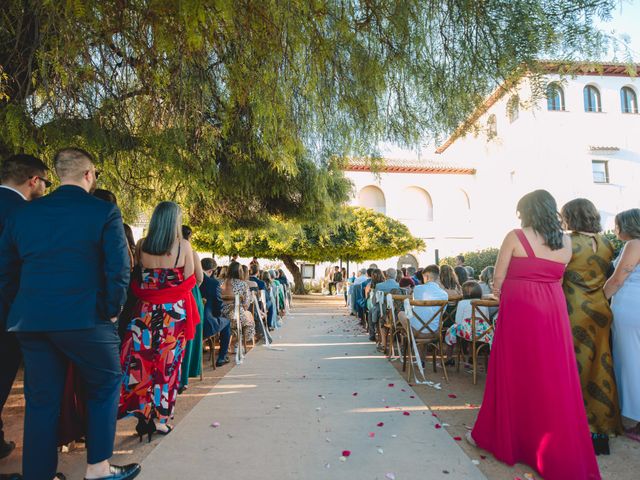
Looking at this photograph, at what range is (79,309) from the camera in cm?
221

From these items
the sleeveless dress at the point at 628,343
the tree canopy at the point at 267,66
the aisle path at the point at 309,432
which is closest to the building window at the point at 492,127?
the tree canopy at the point at 267,66

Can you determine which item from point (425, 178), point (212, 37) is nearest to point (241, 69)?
point (212, 37)

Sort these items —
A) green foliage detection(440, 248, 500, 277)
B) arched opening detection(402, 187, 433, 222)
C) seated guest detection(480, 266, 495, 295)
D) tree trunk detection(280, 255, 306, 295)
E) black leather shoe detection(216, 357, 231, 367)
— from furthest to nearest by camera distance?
1. arched opening detection(402, 187, 433, 222)
2. tree trunk detection(280, 255, 306, 295)
3. green foliage detection(440, 248, 500, 277)
4. seated guest detection(480, 266, 495, 295)
5. black leather shoe detection(216, 357, 231, 367)

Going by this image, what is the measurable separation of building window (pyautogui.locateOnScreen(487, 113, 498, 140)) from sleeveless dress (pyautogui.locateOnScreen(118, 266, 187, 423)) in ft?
8.12

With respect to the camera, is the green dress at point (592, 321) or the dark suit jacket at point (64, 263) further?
the green dress at point (592, 321)

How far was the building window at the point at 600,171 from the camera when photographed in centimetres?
1978

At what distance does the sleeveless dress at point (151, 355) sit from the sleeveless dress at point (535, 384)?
232 cm

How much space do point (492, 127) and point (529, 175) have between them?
19223 mm

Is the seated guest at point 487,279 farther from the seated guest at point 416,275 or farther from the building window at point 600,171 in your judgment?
the building window at point 600,171

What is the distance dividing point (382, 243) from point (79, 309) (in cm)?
2106

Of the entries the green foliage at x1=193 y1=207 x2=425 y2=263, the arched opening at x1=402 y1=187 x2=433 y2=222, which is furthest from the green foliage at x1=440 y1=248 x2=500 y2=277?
the arched opening at x1=402 y1=187 x2=433 y2=222

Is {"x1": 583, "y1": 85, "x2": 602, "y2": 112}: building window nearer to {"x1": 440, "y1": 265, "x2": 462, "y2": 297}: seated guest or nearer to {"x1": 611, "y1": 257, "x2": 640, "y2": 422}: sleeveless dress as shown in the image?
{"x1": 440, "y1": 265, "x2": 462, "y2": 297}: seated guest

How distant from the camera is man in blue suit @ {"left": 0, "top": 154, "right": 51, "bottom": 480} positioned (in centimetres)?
263

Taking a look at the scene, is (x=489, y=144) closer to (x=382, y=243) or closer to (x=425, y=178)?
(x=382, y=243)
